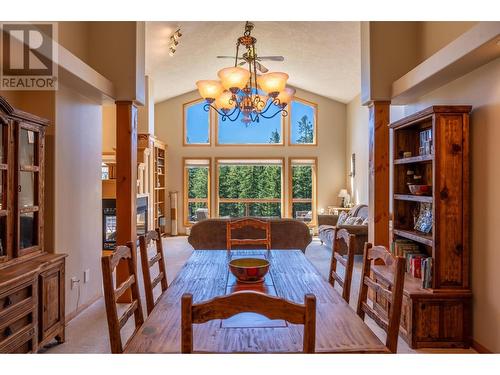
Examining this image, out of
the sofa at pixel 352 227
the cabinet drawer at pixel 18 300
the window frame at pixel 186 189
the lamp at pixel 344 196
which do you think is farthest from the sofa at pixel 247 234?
the window frame at pixel 186 189

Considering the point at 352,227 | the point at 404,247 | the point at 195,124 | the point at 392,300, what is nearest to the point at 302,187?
the point at 195,124

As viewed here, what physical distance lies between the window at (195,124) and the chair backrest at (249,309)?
8.94m

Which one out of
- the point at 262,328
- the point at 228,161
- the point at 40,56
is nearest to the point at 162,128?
the point at 228,161

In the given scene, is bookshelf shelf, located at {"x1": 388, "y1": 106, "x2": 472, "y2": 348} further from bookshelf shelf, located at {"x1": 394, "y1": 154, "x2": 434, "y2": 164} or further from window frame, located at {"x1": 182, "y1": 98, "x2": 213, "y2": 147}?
window frame, located at {"x1": 182, "y1": 98, "x2": 213, "y2": 147}

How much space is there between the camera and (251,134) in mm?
9945

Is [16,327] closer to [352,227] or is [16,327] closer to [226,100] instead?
[226,100]

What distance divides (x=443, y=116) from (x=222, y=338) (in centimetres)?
243

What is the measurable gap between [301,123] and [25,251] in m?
8.01

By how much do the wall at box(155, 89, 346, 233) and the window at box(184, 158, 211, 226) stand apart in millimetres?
157

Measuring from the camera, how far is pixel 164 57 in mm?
6680

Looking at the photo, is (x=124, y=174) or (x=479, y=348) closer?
(x=479, y=348)

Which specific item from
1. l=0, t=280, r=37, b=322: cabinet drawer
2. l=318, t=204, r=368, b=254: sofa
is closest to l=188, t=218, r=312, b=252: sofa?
l=318, t=204, r=368, b=254: sofa

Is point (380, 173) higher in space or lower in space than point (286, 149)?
lower

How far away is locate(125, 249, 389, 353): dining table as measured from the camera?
1.44 m
